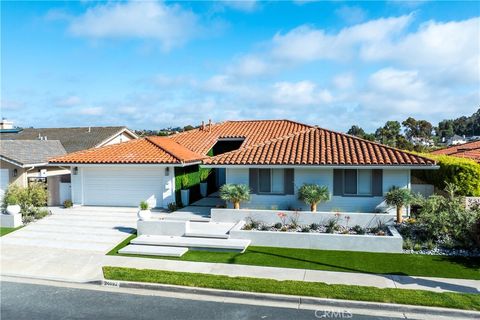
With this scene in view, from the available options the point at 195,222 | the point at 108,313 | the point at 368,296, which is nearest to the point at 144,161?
the point at 195,222

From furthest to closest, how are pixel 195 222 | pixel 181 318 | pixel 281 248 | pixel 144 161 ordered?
pixel 144 161 → pixel 195 222 → pixel 281 248 → pixel 181 318

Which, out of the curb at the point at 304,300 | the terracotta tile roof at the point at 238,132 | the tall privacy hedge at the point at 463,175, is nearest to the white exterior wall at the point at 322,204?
the tall privacy hedge at the point at 463,175

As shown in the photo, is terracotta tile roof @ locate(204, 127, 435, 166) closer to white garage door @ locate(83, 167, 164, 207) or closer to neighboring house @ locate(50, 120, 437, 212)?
neighboring house @ locate(50, 120, 437, 212)

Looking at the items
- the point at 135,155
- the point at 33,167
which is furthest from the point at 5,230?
the point at 135,155

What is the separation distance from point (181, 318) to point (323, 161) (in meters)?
10.9

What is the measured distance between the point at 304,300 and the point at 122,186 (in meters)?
14.5

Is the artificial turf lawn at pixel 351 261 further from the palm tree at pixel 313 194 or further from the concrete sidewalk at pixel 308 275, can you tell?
the palm tree at pixel 313 194

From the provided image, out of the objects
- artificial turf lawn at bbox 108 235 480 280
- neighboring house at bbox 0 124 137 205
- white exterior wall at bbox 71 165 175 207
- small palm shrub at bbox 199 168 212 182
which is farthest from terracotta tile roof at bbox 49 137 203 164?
artificial turf lawn at bbox 108 235 480 280

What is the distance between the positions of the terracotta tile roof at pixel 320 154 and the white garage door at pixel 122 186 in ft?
12.2

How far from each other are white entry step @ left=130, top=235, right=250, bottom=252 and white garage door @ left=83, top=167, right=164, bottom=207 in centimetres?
593

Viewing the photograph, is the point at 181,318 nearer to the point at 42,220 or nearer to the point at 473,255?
the point at 473,255

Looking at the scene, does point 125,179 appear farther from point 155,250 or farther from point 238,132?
point 238,132

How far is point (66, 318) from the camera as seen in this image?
923cm

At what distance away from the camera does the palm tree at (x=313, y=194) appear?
17.7m
